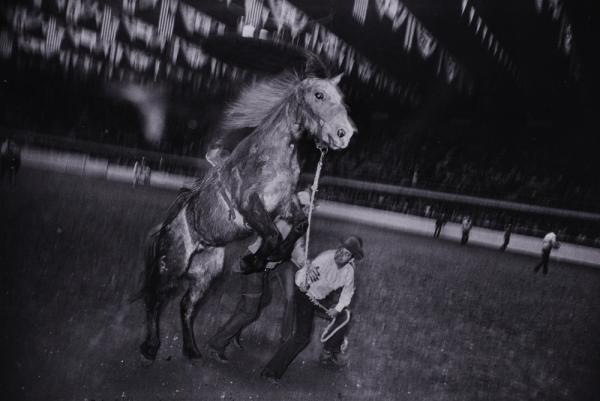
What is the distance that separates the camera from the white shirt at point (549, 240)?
168 cm

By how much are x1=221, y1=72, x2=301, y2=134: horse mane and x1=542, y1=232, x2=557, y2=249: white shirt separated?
111 centimetres

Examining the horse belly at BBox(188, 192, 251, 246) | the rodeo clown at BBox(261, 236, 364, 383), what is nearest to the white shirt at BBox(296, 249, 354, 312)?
the rodeo clown at BBox(261, 236, 364, 383)

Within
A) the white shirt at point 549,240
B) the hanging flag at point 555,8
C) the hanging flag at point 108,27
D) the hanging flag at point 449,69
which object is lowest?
the white shirt at point 549,240

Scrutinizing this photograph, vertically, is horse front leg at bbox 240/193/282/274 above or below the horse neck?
below

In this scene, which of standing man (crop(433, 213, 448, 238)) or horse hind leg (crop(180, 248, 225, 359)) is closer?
standing man (crop(433, 213, 448, 238))

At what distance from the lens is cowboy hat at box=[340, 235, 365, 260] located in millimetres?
1809

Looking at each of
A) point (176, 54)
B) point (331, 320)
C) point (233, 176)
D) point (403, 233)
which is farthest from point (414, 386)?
point (176, 54)

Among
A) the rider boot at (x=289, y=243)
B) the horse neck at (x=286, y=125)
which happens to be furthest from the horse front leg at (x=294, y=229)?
the horse neck at (x=286, y=125)

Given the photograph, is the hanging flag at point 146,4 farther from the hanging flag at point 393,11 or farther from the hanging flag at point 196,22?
the hanging flag at point 393,11

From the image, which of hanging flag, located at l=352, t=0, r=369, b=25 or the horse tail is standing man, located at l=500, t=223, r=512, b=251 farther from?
the horse tail

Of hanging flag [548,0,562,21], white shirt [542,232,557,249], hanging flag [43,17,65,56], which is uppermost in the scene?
hanging flag [548,0,562,21]

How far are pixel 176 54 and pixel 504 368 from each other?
1869 millimetres

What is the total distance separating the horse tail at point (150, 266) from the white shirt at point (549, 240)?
1573mm

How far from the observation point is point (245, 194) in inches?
72.3
